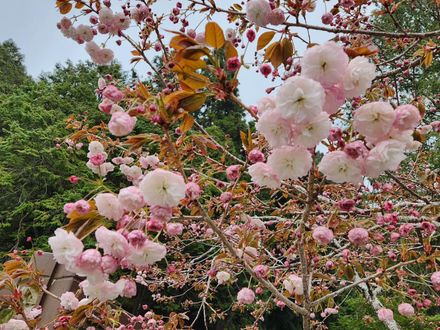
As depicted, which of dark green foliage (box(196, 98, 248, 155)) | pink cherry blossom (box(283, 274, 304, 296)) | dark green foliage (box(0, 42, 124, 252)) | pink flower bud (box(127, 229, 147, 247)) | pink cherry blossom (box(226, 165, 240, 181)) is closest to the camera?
pink flower bud (box(127, 229, 147, 247))

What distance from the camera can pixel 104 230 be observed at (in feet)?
2.27

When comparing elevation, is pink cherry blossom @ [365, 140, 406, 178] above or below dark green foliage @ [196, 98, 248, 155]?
below

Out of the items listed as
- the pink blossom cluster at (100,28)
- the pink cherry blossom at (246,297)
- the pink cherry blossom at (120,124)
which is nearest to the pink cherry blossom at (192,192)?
the pink cherry blossom at (120,124)

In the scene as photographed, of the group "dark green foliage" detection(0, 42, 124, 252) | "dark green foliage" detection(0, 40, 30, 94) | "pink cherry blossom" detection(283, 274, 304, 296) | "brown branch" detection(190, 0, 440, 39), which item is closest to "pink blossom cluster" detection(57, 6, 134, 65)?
"brown branch" detection(190, 0, 440, 39)

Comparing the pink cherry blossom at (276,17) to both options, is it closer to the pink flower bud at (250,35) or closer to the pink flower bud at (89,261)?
the pink flower bud at (250,35)

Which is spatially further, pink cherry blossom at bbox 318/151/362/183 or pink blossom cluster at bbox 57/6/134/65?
pink blossom cluster at bbox 57/6/134/65

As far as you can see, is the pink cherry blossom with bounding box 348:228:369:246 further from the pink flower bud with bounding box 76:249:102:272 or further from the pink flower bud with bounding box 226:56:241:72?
the pink flower bud with bounding box 76:249:102:272

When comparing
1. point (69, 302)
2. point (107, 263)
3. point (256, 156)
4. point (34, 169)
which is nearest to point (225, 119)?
point (34, 169)

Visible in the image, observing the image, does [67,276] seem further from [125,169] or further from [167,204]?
[167,204]

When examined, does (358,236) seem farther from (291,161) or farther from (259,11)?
(259,11)

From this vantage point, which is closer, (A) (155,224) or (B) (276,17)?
(A) (155,224)

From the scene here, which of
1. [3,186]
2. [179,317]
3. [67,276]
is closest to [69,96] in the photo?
[3,186]

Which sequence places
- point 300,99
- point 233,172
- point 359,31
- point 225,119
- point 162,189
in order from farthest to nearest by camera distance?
point 225,119 → point 359,31 → point 233,172 → point 162,189 → point 300,99

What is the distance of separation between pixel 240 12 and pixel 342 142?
0.97 m
